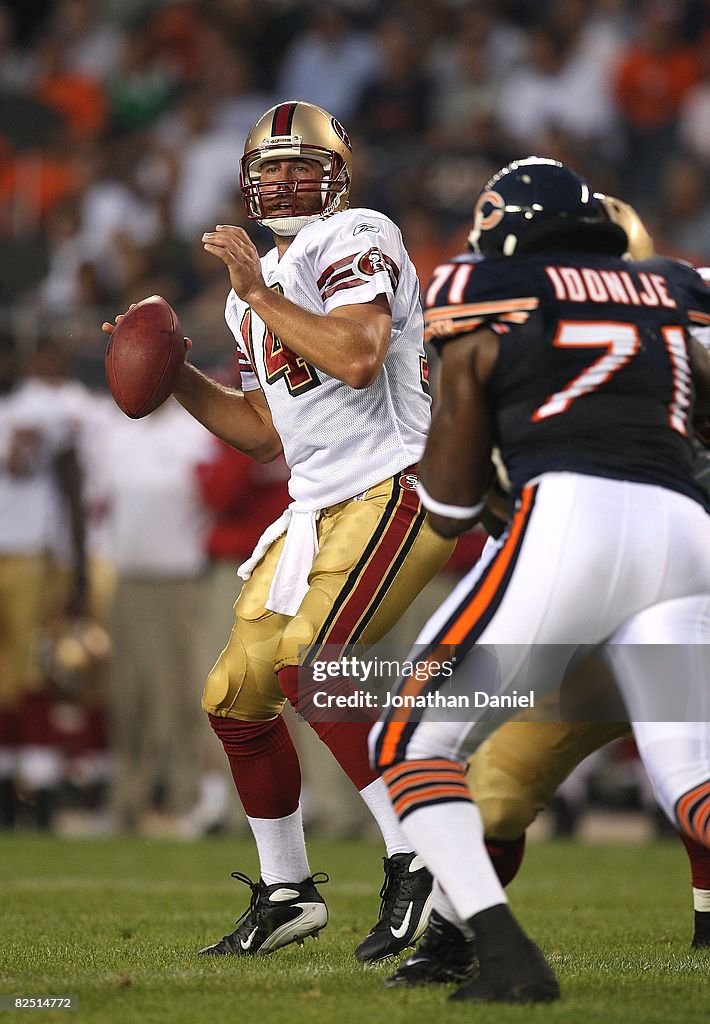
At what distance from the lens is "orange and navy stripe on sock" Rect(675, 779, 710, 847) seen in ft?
10.2

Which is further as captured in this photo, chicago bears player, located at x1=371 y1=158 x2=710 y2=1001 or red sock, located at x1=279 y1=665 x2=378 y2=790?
red sock, located at x1=279 y1=665 x2=378 y2=790

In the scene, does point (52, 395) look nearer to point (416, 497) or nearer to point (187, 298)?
point (187, 298)

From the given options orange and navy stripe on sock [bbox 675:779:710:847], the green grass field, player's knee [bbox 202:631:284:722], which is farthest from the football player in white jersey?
orange and navy stripe on sock [bbox 675:779:710:847]

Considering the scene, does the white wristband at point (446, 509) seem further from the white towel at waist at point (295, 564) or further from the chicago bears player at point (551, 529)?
the white towel at waist at point (295, 564)

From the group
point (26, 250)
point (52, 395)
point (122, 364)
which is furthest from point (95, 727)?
point (122, 364)

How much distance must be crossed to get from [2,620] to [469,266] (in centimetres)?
613

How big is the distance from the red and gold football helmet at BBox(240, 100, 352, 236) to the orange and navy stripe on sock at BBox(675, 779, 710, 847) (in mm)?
2013

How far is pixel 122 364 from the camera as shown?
4.46 m

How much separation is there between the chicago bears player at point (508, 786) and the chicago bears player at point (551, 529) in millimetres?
340

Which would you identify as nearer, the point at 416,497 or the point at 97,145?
the point at 416,497

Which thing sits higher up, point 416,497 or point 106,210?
point 106,210

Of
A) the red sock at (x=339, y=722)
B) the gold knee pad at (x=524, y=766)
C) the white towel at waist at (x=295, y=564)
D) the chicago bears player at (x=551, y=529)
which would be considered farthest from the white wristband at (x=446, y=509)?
the white towel at waist at (x=295, y=564)

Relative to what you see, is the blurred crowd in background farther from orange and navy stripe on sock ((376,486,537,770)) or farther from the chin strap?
orange and navy stripe on sock ((376,486,537,770))

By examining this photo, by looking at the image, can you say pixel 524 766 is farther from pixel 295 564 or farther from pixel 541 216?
pixel 541 216
